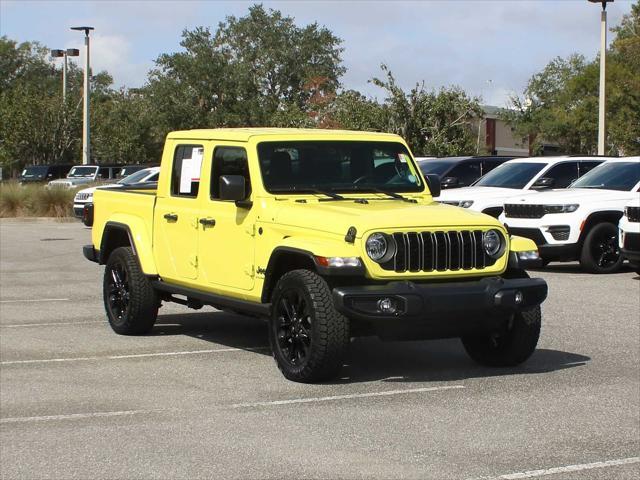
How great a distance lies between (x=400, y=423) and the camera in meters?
7.91

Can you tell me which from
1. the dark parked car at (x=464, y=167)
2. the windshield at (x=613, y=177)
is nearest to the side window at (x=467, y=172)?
the dark parked car at (x=464, y=167)

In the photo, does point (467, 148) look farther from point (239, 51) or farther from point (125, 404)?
point (239, 51)

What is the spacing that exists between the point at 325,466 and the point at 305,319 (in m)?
2.47

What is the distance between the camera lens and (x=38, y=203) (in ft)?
116

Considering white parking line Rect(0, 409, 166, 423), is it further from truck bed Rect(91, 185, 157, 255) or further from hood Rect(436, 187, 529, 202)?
hood Rect(436, 187, 529, 202)

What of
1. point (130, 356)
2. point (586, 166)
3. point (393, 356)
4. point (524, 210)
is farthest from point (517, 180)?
point (130, 356)

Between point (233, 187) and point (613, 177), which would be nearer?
point (233, 187)

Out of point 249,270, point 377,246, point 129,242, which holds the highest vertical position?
point 377,246

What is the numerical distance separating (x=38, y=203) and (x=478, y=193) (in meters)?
18.5

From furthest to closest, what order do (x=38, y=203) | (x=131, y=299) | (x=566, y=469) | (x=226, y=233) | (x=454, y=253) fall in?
(x=38, y=203) → (x=131, y=299) → (x=226, y=233) → (x=454, y=253) → (x=566, y=469)

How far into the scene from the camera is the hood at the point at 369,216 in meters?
9.06

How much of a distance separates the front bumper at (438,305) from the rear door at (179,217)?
231cm

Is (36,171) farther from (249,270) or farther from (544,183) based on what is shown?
(249,270)

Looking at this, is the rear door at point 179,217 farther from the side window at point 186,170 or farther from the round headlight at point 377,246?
the round headlight at point 377,246
